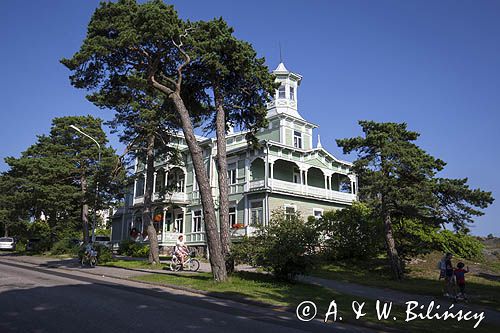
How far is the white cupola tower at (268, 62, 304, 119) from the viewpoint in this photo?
3762 centimetres

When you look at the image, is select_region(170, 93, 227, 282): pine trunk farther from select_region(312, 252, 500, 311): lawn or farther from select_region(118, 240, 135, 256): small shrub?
select_region(118, 240, 135, 256): small shrub

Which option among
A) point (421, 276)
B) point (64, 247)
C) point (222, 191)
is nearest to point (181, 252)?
point (222, 191)

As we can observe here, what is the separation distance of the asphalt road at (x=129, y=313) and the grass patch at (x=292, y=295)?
3.00 ft

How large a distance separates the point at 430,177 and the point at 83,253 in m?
19.9

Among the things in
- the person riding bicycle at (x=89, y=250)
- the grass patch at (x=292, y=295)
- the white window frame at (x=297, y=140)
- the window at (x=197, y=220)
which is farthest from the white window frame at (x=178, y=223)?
the grass patch at (x=292, y=295)

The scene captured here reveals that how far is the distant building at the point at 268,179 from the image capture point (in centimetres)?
3120

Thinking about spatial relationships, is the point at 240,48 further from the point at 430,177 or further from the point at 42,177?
the point at 42,177

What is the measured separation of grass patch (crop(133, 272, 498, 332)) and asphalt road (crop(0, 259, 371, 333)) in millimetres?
914

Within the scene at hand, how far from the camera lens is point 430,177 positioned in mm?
18859

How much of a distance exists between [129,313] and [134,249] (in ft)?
89.0

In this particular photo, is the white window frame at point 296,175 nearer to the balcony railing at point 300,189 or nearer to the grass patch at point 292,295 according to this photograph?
the balcony railing at point 300,189

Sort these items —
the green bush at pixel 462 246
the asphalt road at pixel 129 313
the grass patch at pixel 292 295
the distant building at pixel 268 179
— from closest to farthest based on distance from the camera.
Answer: the asphalt road at pixel 129 313 < the grass patch at pixel 292 295 < the green bush at pixel 462 246 < the distant building at pixel 268 179

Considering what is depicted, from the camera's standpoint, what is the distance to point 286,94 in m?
38.3

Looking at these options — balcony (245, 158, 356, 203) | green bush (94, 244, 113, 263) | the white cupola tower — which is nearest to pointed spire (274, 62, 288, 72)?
the white cupola tower
